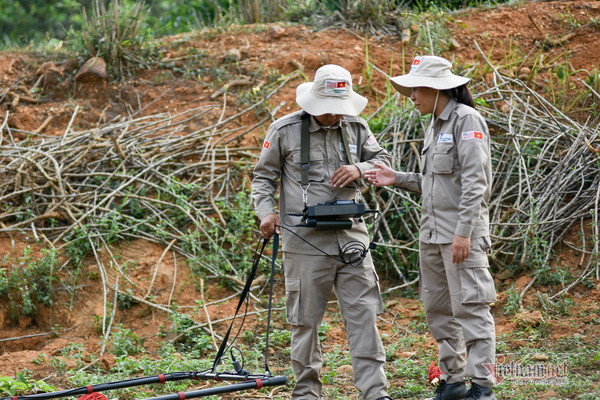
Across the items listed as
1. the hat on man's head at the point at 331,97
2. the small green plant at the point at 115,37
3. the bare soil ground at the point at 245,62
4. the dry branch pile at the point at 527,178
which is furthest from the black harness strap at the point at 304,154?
the small green plant at the point at 115,37

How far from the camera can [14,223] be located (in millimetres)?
6191

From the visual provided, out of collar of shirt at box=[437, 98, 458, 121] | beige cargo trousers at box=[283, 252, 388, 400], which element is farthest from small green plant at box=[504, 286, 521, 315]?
collar of shirt at box=[437, 98, 458, 121]

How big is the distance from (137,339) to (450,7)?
6302 mm

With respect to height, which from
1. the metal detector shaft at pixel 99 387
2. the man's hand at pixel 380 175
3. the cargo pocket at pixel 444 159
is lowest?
the metal detector shaft at pixel 99 387

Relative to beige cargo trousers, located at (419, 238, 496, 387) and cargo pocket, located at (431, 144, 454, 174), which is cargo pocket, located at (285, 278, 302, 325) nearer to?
beige cargo trousers, located at (419, 238, 496, 387)

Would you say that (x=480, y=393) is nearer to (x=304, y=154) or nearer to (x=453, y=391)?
(x=453, y=391)

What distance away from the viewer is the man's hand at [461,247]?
3.34 m

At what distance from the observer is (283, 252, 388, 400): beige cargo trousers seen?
350 centimetres

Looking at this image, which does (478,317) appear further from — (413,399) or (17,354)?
(17,354)

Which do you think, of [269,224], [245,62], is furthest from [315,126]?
[245,62]

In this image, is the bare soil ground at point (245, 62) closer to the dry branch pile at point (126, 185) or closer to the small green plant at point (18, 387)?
the dry branch pile at point (126, 185)

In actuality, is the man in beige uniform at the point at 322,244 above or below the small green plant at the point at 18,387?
above

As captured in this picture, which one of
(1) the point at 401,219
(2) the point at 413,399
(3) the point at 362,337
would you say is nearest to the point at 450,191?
(3) the point at 362,337

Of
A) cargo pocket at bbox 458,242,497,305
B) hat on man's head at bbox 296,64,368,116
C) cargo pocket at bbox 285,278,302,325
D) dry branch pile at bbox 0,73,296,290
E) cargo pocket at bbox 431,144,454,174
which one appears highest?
hat on man's head at bbox 296,64,368,116
